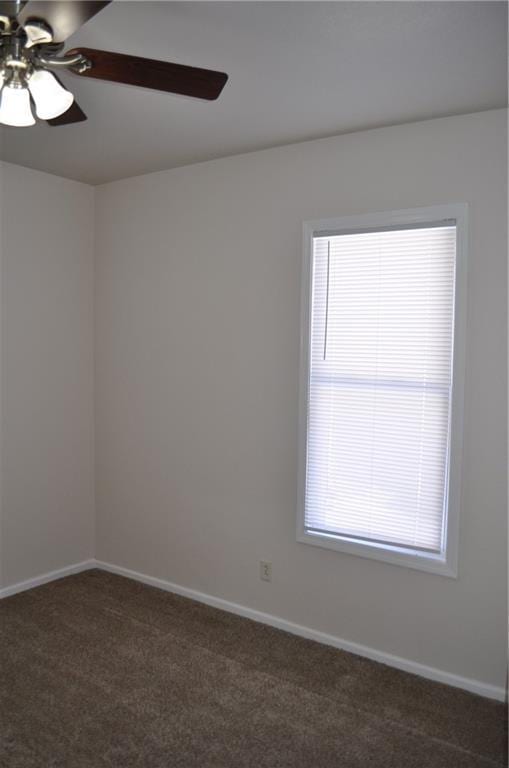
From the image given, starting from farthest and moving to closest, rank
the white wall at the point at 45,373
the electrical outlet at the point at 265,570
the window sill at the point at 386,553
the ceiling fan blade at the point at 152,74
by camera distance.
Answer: the white wall at the point at 45,373 → the electrical outlet at the point at 265,570 → the window sill at the point at 386,553 → the ceiling fan blade at the point at 152,74

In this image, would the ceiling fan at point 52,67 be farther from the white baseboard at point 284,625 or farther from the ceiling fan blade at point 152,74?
the white baseboard at point 284,625

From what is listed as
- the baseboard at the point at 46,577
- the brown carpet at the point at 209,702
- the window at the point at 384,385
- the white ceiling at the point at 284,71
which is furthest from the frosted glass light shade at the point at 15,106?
the baseboard at the point at 46,577

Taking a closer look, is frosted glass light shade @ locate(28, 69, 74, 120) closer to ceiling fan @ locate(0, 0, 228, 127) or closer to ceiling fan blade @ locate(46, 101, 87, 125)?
ceiling fan @ locate(0, 0, 228, 127)

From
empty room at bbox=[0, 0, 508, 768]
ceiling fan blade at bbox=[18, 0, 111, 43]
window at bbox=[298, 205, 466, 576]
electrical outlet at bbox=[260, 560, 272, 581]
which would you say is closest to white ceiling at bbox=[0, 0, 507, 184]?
empty room at bbox=[0, 0, 508, 768]

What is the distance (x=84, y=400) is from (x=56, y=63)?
8.39 ft

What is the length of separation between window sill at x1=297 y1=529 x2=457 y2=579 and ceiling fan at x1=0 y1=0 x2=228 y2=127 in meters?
2.11

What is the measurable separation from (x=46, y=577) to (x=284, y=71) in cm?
327

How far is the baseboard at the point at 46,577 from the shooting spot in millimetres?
3537

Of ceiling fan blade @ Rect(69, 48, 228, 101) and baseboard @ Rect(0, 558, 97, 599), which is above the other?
ceiling fan blade @ Rect(69, 48, 228, 101)

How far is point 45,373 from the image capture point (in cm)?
370

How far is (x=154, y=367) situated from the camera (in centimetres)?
365

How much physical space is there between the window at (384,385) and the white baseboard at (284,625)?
0.49 metres

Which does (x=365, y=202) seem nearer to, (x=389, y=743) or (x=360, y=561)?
(x=360, y=561)

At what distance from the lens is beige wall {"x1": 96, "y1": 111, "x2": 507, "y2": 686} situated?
253 cm
